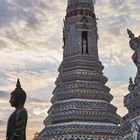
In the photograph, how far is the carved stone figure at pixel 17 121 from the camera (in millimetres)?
10586

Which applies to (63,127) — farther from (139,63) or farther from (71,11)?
(71,11)

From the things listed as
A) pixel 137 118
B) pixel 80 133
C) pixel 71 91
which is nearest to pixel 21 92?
pixel 137 118

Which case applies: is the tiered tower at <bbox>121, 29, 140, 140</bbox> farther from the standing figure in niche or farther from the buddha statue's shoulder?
the buddha statue's shoulder

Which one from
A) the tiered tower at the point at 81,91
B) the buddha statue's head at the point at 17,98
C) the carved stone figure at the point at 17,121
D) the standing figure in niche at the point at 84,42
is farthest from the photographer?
the standing figure in niche at the point at 84,42

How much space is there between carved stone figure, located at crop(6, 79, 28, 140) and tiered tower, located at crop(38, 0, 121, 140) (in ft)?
73.1

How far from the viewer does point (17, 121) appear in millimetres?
10711

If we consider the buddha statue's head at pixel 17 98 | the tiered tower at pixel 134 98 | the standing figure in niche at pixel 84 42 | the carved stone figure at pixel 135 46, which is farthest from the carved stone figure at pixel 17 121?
the standing figure in niche at pixel 84 42

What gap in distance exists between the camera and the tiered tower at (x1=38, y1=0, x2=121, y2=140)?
33.8 m

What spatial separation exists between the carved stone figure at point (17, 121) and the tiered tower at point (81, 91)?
22.3 meters

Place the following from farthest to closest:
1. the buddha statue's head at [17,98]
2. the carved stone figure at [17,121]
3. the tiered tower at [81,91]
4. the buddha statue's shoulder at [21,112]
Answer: the tiered tower at [81,91] → the buddha statue's head at [17,98] → the buddha statue's shoulder at [21,112] → the carved stone figure at [17,121]

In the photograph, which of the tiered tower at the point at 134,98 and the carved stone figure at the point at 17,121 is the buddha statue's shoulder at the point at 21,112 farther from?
the tiered tower at the point at 134,98

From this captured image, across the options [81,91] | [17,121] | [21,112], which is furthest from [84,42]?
[17,121]

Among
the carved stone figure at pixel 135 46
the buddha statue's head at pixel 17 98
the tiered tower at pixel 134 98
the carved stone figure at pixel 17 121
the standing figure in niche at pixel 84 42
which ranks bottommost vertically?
the carved stone figure at pixel 17 121

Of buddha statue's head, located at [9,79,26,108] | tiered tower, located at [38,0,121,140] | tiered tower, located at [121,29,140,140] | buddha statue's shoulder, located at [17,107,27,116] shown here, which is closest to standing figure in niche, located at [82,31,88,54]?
tiered tower, located at [38,0,121,140]
